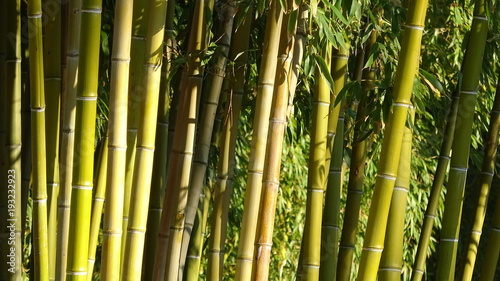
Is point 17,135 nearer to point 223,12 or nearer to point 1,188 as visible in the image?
point 1,188

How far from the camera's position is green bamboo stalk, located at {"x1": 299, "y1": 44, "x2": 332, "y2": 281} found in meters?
1.92

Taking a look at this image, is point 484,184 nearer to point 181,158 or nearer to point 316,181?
point 316,181

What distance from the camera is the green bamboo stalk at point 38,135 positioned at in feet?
5.62

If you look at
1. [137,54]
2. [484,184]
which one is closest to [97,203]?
[137,54]

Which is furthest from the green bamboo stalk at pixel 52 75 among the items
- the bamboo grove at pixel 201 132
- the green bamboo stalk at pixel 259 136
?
the green bamboo stalk at pixel 259 136

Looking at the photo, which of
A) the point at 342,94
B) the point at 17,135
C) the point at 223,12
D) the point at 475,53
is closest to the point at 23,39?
the point at 17,135

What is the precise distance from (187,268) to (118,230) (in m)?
0.90

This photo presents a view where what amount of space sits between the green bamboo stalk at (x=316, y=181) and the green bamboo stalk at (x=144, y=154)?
0.45 metres

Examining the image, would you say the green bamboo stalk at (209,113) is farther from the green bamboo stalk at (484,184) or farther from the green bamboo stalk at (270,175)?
the green bamboo stalk at (484,184)

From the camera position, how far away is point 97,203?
7.47 feet

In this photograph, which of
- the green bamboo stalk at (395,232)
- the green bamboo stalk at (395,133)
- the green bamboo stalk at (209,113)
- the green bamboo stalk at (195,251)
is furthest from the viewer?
the green bamboo stalk at (195,251)

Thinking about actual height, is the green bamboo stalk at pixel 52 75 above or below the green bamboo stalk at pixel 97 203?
above

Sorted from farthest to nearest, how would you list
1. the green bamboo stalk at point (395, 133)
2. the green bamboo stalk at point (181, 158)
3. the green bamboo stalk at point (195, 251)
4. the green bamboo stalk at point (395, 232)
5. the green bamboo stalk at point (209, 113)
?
the green bamboo stalk at point (195, 251), the green bamboo stalk at point (209, 113), the green bamboo stalk at point (181, 158), the green bamboo stalk at point (395, 232), the green bamboo stalk at point (395, 133)

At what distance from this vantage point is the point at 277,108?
1.71 meters
